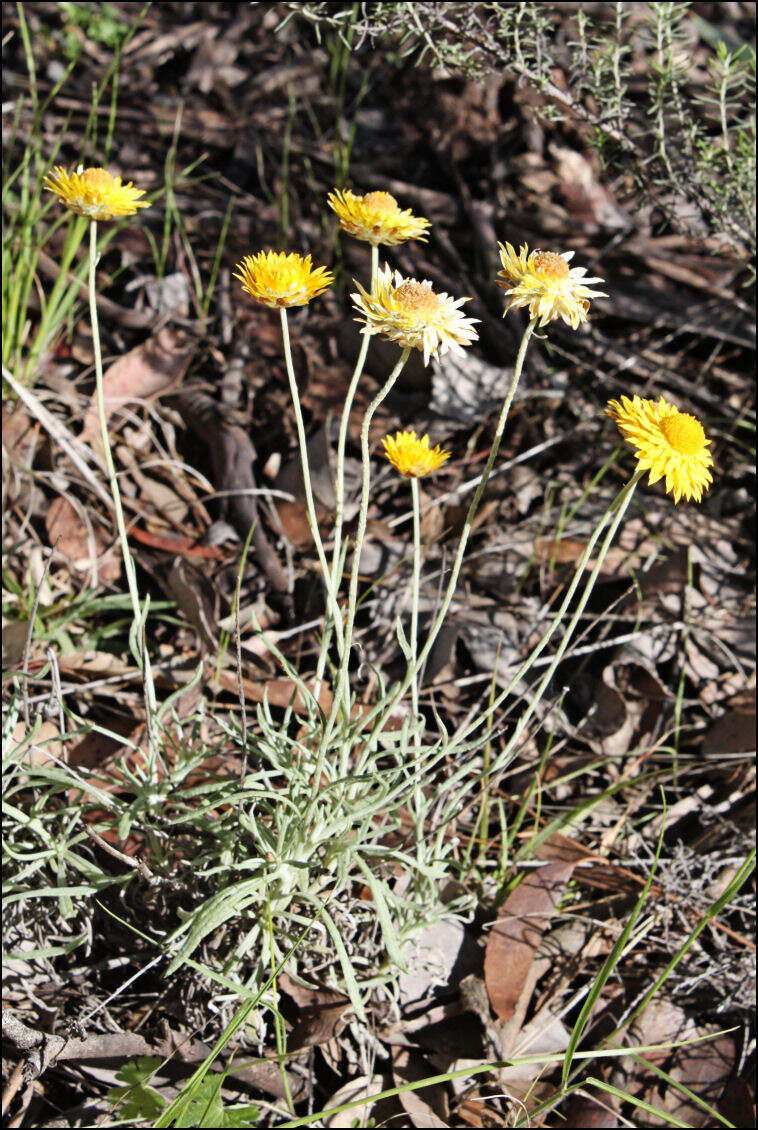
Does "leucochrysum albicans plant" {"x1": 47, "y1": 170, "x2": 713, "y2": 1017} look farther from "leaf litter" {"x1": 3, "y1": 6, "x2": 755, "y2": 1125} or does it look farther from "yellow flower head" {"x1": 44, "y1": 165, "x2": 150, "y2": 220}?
"leaf litter" {"x1": 3, "y1": 6, "x2": 755, "y2": 1125}

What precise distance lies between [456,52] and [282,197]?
46.3 inches

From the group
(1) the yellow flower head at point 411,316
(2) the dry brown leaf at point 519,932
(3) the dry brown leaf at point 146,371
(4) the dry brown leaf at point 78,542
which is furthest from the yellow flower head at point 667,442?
(3) the dry brown leaf at point 146,371

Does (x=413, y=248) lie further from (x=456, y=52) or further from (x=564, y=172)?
(x=456, y=52)

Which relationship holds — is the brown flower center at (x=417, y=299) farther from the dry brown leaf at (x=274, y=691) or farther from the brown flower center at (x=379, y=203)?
the dry brown leaf at (x=274, y=691)

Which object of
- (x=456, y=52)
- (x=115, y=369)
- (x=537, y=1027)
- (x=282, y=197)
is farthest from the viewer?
(x=282, y=197)

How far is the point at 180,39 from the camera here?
350 cm

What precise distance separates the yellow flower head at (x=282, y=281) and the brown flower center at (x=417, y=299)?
114 mm

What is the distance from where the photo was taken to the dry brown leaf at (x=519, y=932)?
69.2 inches

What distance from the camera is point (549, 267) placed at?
1.28m

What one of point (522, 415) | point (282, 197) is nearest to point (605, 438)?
point (522, 415)

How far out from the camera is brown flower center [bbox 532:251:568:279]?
1.28 meters

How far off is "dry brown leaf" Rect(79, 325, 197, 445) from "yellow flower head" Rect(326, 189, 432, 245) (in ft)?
4.41

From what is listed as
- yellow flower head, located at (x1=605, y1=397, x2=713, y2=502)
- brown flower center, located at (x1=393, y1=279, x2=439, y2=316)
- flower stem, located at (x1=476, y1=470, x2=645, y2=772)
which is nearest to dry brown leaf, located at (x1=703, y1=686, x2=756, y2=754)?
flower stem, located at (x1=476, y1=470, x2=645, y2=772)

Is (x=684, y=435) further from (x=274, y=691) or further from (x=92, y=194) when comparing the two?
(x=274, y=691)
